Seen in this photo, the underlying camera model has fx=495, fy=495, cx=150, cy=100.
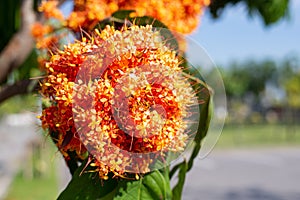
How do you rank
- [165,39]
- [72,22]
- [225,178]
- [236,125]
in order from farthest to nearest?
[236,125] < [225,178] < [72,22] < [165,39]

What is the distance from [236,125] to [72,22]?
29.3 m

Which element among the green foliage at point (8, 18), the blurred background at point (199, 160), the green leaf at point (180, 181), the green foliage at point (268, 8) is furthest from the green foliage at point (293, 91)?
the green leaf at point (180, 181)

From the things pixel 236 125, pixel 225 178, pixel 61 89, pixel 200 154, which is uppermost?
pixel 61 89

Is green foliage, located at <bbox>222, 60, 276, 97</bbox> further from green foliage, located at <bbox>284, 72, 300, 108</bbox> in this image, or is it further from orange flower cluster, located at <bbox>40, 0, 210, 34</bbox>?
orange flower cluster, located at <bbox>40, 0, 210, 34</bbox>

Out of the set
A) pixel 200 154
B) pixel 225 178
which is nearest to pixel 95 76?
pixel 200 154

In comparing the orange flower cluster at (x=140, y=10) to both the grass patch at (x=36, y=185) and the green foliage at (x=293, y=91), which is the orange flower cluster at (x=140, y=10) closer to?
the grass patch at (x=36, y=185)

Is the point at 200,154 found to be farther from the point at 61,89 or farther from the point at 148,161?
the point at 61,89

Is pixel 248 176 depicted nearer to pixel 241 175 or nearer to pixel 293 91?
pixel 241 175

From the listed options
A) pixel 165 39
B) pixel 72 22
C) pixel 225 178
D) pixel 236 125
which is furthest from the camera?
pixel 236 125

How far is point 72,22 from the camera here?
3.78 ft

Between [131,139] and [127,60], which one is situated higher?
[127,60]

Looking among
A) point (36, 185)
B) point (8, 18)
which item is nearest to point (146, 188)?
point (8, 18)

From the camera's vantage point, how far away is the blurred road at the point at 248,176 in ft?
30.2

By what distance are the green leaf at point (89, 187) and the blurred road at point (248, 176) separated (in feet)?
18.9
